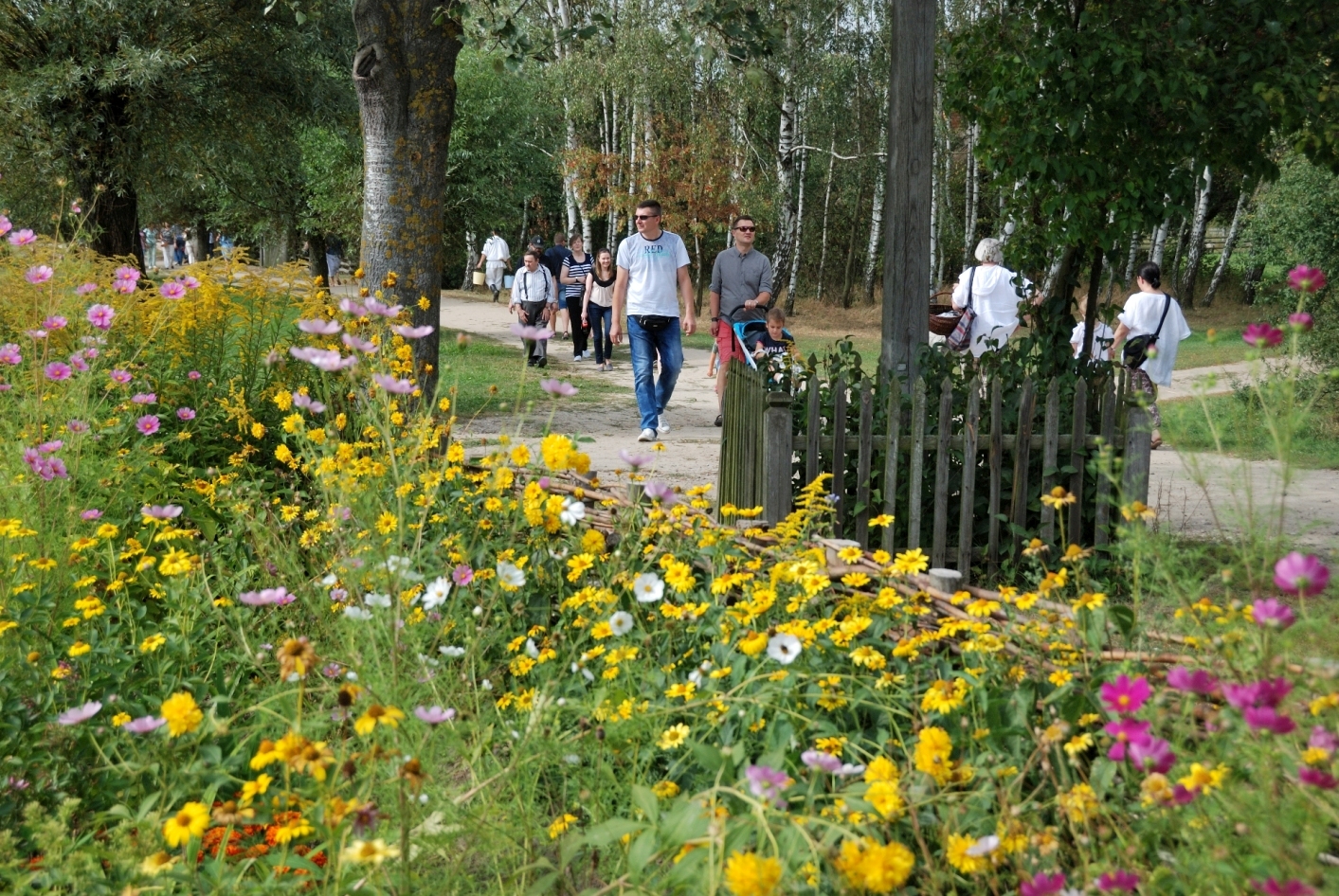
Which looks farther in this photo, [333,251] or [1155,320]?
[333,251]

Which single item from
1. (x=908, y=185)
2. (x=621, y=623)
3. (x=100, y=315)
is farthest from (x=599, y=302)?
(x=621, y=623)

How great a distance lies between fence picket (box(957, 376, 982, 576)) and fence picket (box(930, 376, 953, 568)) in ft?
0.26

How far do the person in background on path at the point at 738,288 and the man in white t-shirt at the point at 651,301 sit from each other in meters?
0.41

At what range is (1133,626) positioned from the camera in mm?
2539

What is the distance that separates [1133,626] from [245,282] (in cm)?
558

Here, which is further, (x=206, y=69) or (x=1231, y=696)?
(x=206, y=69)

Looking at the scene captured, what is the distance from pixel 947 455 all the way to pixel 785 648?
13.0 ft

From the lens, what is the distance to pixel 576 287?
19500 millimetres

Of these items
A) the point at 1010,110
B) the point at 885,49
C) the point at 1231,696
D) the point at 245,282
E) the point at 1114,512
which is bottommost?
the point at 1114,512

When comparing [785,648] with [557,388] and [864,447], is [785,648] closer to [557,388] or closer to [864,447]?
[557,388]

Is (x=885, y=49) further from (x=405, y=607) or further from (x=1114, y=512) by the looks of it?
(x=405, y=607)

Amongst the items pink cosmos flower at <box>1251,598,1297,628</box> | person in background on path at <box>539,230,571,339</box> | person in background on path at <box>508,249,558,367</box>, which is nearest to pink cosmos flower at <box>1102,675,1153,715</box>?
pink cosmos flower at <box>1251,598,1297,628</box>

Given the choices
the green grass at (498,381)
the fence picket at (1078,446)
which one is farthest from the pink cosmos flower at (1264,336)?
the green grass at (498,381)

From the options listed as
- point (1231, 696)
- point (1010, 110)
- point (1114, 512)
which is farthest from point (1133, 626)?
point (1010, 110)
